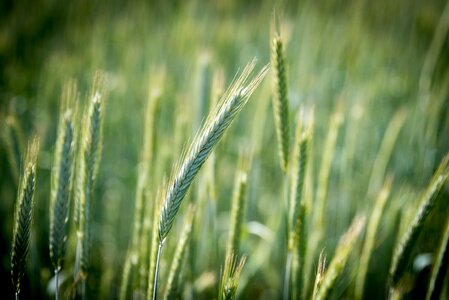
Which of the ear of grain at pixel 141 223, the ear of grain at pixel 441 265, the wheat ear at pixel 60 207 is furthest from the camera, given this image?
the ear of grain at pixel 141 223

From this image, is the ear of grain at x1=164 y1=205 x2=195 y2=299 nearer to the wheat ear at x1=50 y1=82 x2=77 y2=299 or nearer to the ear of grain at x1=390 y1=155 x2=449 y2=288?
the wheat ear at x1=50 y1=82 x2=77 y2=299

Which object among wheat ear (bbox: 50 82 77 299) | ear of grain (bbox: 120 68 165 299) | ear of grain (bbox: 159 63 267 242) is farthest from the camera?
ear of grain (bbox: 120 68 165 299)

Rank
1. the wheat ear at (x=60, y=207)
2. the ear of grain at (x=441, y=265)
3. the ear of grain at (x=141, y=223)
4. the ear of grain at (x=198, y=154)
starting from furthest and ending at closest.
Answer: the ear of grain at (x=141, y=223)
the ear of grain at (x=441, y=265)
the wheat ear at (x=60, y=207)
the ear of grain at (x=198, y=154)

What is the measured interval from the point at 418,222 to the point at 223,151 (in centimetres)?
77

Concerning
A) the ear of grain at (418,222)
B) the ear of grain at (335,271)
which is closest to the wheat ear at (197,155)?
the ear of grain at (335,271)

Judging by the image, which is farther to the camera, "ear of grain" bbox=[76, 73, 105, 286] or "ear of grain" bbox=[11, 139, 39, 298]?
"ear of grain" bbox=[76, 73, 105, 286]

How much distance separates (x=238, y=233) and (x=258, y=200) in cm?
99

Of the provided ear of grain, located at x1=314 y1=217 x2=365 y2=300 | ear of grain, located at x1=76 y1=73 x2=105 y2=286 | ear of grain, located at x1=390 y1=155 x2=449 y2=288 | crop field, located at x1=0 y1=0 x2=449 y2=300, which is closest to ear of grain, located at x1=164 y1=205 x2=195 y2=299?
crop field, located at x1=0 y1=0 x2=449 y2=300

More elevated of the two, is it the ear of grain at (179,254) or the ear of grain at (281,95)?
the ear of grain at (281,95)

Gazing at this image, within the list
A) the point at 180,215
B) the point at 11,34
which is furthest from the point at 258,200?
the point at 11,34

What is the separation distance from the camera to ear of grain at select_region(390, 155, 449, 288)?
98 centimetres

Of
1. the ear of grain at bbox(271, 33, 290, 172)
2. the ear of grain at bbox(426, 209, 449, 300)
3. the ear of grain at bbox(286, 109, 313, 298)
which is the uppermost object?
the ear of grain at bbox(271, 33, 290, 172)

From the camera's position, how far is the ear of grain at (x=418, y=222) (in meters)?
0.98

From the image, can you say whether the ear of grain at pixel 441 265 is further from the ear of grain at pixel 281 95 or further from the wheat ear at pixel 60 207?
the wheat ear at pixel 60 207
